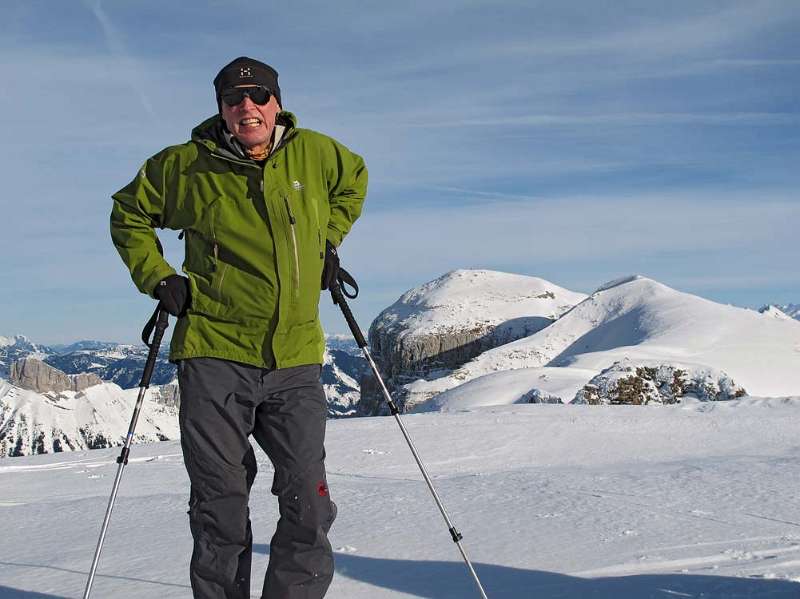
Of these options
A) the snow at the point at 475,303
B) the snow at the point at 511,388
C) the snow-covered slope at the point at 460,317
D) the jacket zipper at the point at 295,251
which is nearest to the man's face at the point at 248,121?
the jacket zipper at the point at 295,251

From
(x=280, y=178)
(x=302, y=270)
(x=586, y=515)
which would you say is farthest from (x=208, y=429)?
(x=586, y=515)

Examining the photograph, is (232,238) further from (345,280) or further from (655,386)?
(655,386)

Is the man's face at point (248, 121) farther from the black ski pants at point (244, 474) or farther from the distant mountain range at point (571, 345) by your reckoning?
the distant mountain range at point (571, 345)

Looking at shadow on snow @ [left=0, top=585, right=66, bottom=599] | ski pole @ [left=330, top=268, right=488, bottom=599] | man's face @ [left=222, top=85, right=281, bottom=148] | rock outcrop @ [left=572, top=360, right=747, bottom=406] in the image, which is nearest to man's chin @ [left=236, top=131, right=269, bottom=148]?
man's face @ [left=222, top=85, right=281, bottom=148]

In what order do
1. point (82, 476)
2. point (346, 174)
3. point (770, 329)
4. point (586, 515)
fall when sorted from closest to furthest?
1. point (346, 174)
2. point (586, 515)
3. point (82, 476)
4. point (770, 329)

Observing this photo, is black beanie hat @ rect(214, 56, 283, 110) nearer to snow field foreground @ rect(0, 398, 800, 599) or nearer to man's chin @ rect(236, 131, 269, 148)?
man's chin @ rect(236, 131, 269, 148)

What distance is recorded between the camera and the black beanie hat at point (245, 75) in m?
3.72

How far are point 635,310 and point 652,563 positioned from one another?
50470 mm

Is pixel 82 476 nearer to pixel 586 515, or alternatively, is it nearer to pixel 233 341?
pixel 586 515

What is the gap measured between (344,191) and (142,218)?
975 mm

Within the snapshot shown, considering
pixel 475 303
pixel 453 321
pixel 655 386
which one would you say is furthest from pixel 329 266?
pixel 475 303

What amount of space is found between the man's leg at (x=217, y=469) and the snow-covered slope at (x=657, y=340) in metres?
26.4

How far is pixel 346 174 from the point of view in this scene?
4020 mm

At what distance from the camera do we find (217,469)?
3.62m
